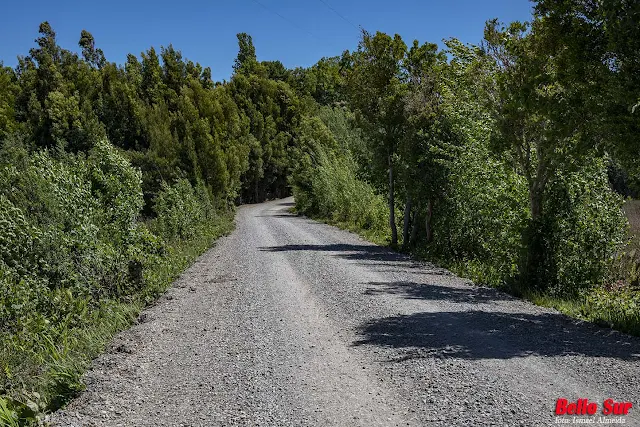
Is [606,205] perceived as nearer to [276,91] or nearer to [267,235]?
[267,235]

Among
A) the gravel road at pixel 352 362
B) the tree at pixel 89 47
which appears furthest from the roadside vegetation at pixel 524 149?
the tree at pixel 89 47

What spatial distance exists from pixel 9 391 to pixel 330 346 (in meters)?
3.61

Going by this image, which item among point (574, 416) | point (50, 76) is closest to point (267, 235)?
point (574, 416)

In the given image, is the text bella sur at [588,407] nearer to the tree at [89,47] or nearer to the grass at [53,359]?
the grass at [53,359]

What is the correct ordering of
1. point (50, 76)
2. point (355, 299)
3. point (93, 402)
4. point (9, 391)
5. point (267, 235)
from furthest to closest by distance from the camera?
point (50, 76), point (267, 235), point (355, 299), point (9, 391), point (93, 402)

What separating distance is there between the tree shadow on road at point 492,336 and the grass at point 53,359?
3379 mm

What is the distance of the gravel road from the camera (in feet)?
16.1

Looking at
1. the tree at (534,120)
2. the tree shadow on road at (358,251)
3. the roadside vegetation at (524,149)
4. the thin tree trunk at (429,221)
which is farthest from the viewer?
the thin tree trunk at (429,221)

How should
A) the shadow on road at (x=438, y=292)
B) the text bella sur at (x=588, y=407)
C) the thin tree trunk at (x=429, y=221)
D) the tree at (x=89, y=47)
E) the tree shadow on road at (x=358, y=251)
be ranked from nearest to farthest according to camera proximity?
the text bella sur at (x=588, y=407) → the shadow on road at (x=438, y=292) → the tree shadow on road at (x=358, y=251) → the thin tree trunk at (x=429, y=221) → the tree at (x=89, y=47)

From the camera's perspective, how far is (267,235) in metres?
24.1

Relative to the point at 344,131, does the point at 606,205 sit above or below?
below

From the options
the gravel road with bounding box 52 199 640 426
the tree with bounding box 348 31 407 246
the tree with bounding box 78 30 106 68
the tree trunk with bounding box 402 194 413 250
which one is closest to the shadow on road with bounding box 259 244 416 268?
the tree trunk with bounding box 402 194 413 250

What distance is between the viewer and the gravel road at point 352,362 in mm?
4910

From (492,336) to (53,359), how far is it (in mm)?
5313
